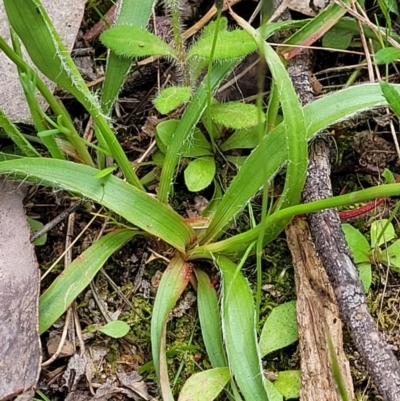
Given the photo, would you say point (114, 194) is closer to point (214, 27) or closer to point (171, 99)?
point (171, 99)

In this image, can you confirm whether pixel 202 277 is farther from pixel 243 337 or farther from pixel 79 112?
pixel 79 112

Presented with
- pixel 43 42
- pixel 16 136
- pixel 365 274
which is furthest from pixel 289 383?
Answer: pixel 43 42

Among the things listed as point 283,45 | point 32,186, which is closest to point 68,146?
point 32,186

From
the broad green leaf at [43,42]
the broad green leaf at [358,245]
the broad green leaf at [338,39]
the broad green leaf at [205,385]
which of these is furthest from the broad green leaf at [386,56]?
the broad green leaf at [205,385]

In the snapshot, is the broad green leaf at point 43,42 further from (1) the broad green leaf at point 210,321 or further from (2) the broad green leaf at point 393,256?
(2) the broad green leaf at point 393,256

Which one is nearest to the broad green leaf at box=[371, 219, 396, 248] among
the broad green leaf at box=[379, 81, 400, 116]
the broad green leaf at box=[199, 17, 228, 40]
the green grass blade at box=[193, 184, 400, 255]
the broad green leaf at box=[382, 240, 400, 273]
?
the broad green leaf at box=[382, 240, 400, 273]
